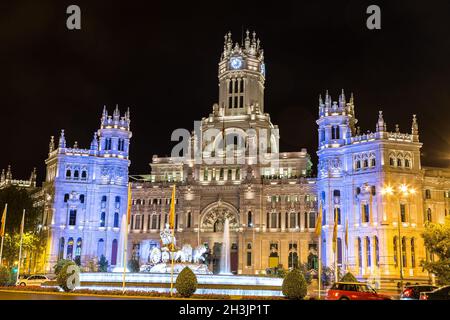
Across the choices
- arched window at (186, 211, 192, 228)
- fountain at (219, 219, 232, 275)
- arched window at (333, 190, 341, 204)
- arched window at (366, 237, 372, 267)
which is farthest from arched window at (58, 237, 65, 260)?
arched window at (366, 237, 372, 267)

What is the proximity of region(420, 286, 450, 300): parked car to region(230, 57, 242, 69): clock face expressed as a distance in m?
83.1

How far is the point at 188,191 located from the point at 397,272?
39439 millimetres

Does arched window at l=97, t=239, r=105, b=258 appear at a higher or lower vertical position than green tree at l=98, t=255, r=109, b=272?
higher

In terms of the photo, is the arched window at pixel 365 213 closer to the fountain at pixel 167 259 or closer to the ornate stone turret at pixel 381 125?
the ornate stone turret at pixel 381 125

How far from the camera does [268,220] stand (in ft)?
314

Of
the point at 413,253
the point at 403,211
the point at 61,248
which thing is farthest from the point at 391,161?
the point at 61,248

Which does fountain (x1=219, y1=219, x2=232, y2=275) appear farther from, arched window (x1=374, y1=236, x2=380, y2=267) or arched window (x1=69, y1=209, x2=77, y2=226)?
arched window (x1=69, y1=209, x2=77, y2=226)

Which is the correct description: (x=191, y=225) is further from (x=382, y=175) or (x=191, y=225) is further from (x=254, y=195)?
(x=382, y=175)

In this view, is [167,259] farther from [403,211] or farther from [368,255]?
[403,211]

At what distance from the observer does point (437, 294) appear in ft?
117

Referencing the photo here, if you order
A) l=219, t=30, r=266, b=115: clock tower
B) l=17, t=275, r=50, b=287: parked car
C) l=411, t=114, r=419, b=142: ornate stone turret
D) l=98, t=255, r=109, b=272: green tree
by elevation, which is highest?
l=219, t=30, r=266, b=115: clock tower

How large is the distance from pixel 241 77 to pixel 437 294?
8293 cm

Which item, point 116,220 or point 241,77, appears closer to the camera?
point 116,220

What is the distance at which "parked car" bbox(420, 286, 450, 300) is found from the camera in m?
34.9
